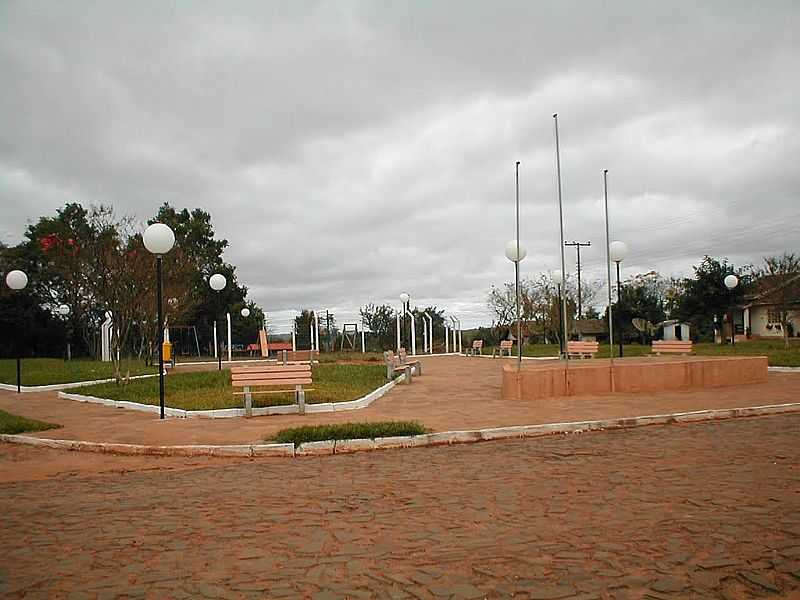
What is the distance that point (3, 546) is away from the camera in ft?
15.2

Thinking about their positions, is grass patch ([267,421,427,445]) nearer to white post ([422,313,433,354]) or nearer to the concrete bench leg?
the concrete bench leg

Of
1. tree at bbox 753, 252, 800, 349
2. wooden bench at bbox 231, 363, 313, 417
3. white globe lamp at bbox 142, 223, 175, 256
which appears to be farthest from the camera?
tree at bbox 753, 252, 800, 349

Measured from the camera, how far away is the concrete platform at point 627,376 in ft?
42.4

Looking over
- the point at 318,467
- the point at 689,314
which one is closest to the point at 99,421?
the point at 318,467

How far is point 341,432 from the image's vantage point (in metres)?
8.78

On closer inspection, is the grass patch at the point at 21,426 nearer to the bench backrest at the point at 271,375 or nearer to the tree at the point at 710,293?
the bench backrest at the point at 271,375

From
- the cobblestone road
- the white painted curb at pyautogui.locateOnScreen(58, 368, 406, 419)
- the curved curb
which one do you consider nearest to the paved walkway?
the white painted curb at pyautogui.locateOnScreen(58, 368, 406, 419)

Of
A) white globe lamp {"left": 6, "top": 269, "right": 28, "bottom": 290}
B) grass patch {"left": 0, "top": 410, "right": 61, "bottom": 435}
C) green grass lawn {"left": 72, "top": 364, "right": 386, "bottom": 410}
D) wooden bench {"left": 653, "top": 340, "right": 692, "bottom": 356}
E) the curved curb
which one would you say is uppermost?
white globe lamp {"left": 6, "top": 269, "right": 28, "bottom": 290}

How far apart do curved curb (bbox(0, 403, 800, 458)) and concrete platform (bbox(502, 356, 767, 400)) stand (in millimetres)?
2999

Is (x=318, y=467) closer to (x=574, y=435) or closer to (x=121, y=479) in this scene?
(x=121, y=479)

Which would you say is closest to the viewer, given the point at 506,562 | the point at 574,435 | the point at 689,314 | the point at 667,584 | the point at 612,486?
the point at 667,584

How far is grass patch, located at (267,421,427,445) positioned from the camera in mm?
8664

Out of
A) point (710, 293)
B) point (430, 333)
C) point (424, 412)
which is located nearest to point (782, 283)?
point (710, 293)

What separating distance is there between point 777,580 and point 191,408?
978cm
